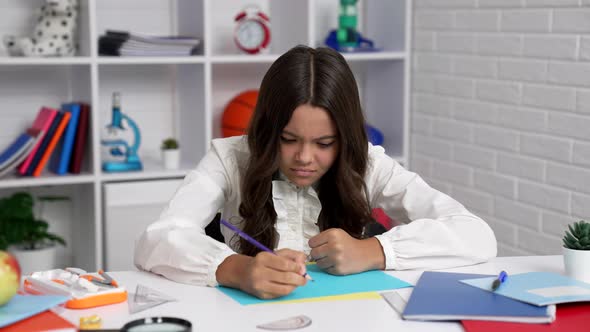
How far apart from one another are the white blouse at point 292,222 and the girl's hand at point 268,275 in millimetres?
69

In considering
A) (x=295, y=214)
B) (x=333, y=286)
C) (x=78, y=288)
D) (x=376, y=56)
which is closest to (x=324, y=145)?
(x=295, y=214)

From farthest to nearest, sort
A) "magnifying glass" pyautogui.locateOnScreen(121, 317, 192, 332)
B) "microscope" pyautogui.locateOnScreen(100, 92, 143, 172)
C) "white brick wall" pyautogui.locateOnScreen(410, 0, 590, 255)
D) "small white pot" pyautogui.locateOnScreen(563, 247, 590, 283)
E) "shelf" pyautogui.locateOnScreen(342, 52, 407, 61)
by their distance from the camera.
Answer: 1. "shelf" pyautogui.locateOnScreen(342, 52, 407, 61)
2. "microscope" pyautogui.locateOnScreen(100, 92, 143, 172)
3. "white brick wall" pyautogui.locateOnScreen(410, 0, 590, 255)
4. "small white pot" pyautogui.locateOnScreen(563, 247, 590, 283)
5. "magnifying glass" pyautogui.locateOnScreen(121, 317, 192, 332)

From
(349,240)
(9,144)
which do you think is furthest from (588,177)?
(9,144)

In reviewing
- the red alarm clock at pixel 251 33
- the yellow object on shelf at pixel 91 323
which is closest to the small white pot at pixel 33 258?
the red alarm clock at pixel 251 33

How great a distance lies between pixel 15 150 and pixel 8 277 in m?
1.76

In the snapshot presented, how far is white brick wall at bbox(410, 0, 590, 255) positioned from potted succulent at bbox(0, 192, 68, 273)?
159cm

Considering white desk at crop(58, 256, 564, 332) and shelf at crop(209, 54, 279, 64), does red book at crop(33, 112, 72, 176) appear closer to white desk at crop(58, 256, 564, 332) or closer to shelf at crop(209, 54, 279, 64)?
shelf at crop(209, 54, 279, 64)

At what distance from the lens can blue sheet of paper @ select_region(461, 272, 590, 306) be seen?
139 centimetres

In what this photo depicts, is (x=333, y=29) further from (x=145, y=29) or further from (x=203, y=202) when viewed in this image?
(x=203, y=202)

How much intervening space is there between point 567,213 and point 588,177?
0.53ft

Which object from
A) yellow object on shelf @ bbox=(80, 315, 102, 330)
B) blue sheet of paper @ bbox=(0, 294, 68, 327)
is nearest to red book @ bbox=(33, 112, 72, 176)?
blue sheet of paper @ bbox=(0, 294, 68, 327)

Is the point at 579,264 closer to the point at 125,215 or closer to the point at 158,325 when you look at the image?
the point at 158,325

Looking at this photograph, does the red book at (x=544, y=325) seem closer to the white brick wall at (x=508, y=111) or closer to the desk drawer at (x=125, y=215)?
the white brick wall at (x=508, y=111)

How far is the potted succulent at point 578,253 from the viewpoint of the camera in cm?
154
